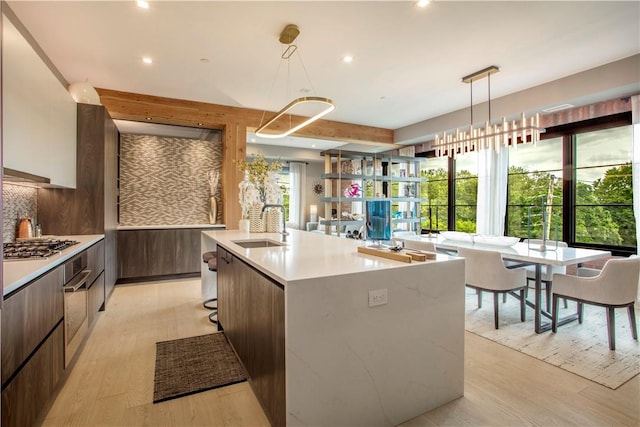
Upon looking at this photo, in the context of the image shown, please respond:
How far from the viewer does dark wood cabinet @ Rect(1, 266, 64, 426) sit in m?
1.40

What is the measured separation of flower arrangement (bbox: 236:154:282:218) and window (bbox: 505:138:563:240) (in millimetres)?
3950

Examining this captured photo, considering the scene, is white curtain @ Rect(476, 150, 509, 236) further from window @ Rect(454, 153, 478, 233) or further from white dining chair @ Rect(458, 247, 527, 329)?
white dining chair @ Rect(458, 247, 527, 329)

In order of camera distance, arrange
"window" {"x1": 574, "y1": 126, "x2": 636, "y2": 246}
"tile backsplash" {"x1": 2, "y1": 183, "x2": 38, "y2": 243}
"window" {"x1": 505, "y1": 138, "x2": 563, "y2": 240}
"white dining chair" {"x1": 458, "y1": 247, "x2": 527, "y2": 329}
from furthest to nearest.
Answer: "window" {"x1": 505, "y1": 138, "x2": 563, "y2": 240} < "window" {"x1": 574, "y1": 126, "x2": 636, "y2": 246} < "white dining chair" {"x1": 458, "y1": 247, "x2": 527, "y2": 329} < "tile backsplash" {"x1": 2, "y1": 183, "x2": 38, "y2": 243}

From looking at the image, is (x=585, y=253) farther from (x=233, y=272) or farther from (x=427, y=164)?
(x=427, y=164)

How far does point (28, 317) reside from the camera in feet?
5.28

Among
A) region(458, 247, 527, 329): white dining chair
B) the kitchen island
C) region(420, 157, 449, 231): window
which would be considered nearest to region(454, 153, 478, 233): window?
region(420, 157, 449, 231): window

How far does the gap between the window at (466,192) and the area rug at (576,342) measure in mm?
2811

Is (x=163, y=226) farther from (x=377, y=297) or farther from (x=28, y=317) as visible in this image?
(x=377, y=297)

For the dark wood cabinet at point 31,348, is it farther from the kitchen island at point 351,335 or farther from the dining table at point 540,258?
the dining table at point 540,258

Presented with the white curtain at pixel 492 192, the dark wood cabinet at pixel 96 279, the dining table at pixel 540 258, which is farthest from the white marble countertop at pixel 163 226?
the white curtain at pixel 492 192

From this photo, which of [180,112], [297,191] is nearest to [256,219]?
[180,112]

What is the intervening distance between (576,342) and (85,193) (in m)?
5.18

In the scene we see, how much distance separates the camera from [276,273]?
1587mm

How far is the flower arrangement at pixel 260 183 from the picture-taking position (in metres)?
3.59
